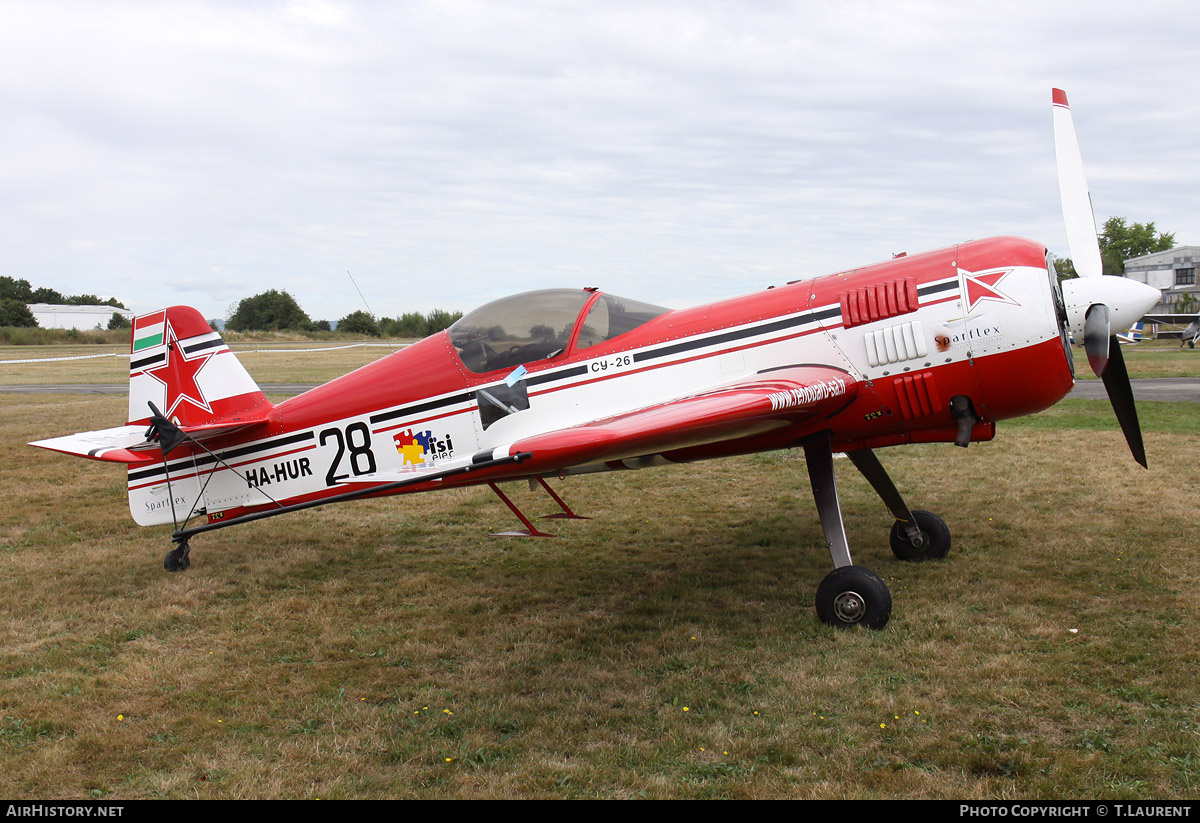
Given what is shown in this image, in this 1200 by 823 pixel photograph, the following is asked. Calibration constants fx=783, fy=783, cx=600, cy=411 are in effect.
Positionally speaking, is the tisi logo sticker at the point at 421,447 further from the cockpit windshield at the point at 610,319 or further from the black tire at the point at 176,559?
the black tire at the point at 176,559

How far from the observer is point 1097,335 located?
534 cm

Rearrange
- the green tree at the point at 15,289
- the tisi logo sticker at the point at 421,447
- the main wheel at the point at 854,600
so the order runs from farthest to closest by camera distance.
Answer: the green tree at the point at 15,289 < the tisi logo sticker at the point at 421,447 < the main wheel at the point at 854,600

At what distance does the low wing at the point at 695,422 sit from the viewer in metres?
4.48

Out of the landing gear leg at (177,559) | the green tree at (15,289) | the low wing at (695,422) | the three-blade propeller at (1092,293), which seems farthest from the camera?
the green tree at (15,289)

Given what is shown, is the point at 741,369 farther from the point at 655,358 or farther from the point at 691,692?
the point at 691,692

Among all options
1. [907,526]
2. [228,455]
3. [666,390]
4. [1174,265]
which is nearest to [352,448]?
[228,455]

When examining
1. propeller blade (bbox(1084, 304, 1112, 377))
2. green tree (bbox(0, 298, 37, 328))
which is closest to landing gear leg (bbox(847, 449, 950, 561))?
propeller blade (bbox(1084, 304, 1112, 377))

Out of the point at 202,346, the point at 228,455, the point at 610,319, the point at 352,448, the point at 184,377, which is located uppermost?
the point at 202,346

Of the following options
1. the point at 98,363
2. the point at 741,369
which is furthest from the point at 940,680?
the point at 98,363

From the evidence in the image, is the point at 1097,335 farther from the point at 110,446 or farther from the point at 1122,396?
the point at 110,446

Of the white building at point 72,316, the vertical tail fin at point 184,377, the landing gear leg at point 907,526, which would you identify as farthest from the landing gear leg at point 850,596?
the white building at point 72,316

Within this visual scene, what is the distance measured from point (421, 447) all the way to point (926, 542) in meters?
4.39

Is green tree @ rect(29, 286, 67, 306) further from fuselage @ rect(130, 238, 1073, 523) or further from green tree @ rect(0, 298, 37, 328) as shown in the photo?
fuselage @ rect(130, 238, 1073, 523)

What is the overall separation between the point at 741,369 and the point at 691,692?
7.67 feet
